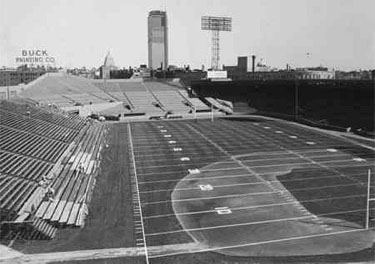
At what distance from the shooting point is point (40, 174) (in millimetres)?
26969

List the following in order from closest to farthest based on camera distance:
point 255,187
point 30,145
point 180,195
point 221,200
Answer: point 221,200 → point 180,195 → point 255,187 → point 30,145

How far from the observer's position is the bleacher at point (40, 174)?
20.7 metres

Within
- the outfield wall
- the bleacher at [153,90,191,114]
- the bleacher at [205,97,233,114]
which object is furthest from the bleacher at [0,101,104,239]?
the bleacher at [205,97,233,114]

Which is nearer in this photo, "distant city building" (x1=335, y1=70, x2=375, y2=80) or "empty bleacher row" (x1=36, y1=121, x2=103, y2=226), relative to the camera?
"empty bleacher row" (x1=36, y1=121, x2=103, y2=226)

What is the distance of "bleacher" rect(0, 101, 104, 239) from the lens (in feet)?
67.8

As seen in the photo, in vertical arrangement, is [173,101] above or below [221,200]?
above

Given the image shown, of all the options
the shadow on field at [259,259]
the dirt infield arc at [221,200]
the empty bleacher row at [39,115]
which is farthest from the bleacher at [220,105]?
the shadow on field at [259,259]

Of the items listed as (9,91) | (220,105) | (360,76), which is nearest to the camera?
(9,91)

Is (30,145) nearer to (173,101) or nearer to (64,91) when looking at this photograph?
(64,91)

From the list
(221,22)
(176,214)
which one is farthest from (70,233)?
(221,22)

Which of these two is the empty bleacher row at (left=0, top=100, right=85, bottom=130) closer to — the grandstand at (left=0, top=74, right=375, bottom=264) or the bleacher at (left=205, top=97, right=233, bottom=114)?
the grandstand at (left=0, top=74, right=375, bottom=264)

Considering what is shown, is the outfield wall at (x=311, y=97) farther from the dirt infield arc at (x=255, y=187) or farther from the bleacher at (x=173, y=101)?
the dirt infield arc at (x=255, y=187)

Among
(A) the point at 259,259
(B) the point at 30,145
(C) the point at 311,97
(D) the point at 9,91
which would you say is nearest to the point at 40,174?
(B) the point at 30,145

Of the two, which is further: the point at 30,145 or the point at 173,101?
the point at 173,101
